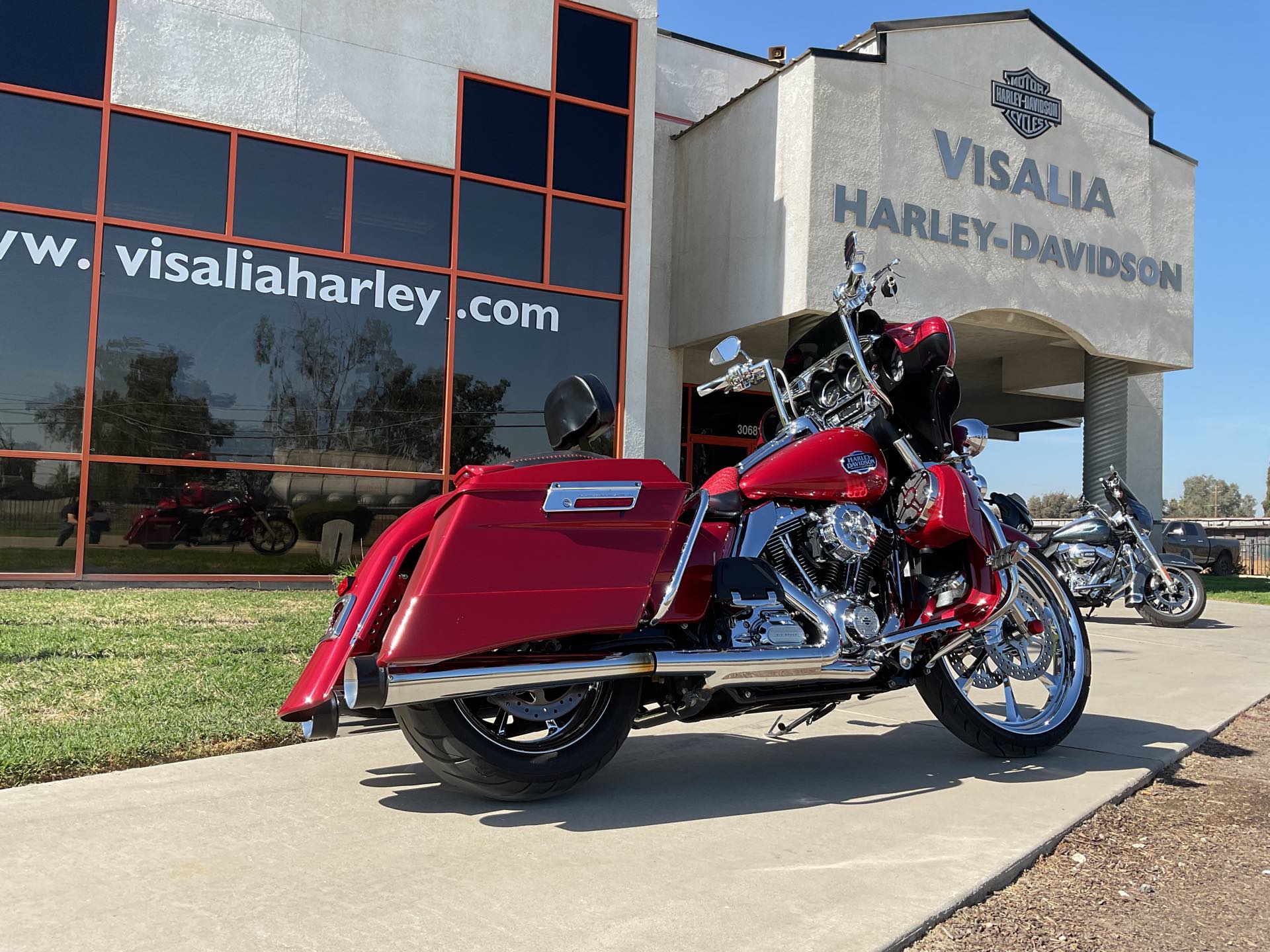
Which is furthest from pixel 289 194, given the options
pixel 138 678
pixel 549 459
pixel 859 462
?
pixel 859 462

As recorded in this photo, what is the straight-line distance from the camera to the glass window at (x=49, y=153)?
9742 millimetres

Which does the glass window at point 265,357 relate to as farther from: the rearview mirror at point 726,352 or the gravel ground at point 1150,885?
the gravel ground at point 1150,885

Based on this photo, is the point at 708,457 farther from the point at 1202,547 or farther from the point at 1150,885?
the point at 1150,885

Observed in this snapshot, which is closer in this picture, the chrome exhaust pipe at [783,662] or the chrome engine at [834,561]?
the chrome exhaust pipe at [783,662]

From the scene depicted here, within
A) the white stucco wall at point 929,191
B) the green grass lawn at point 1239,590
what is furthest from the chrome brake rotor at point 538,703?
the green grass lawn at point 1239,590

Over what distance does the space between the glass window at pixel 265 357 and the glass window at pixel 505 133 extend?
1.54m

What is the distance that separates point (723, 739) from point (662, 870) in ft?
5.69

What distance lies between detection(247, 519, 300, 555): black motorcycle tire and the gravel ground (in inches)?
345

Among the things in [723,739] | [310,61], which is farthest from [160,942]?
[310,61]

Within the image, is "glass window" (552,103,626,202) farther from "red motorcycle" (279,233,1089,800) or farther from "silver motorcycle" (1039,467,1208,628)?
"red motorcycle" (279,233,1089,800)

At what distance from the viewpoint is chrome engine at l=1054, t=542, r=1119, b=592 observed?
10070mm

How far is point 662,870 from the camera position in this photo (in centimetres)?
273

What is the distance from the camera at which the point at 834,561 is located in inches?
147

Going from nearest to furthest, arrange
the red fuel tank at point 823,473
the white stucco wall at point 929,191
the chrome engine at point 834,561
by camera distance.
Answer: the chrome engine at point 834,561 < the red fuel tank at point 823,473 < the white stucco wall at point 929,191
